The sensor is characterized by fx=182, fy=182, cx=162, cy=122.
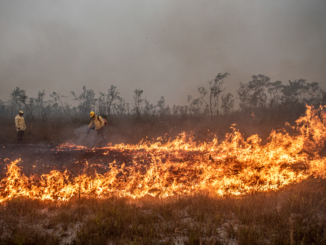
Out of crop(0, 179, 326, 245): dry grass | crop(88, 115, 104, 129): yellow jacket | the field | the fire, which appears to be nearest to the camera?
crop(0, 179, 326, 245): dry grass

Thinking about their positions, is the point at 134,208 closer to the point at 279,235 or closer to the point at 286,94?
the point at 279,235

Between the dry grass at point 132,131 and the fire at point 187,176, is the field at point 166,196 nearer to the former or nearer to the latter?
the fire at point 187,176

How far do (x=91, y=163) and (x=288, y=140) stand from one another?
709 cm

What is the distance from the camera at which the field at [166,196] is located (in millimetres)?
3146

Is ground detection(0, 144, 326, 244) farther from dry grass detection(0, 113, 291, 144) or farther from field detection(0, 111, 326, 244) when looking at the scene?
dry grass detection(0, 113, 291, 144)

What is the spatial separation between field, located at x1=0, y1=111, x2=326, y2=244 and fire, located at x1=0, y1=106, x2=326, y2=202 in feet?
0.09

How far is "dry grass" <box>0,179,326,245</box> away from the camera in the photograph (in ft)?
9.97

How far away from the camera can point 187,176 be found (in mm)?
5738

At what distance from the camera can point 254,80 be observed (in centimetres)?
3098

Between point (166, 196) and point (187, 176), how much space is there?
3.88 feet

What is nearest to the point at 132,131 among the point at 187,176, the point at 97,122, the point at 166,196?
the point at 97,122

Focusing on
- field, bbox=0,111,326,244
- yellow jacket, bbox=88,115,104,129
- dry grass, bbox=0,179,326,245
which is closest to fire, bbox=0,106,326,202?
field, bbox=0,111,326,244

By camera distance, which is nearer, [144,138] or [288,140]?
[288,140]

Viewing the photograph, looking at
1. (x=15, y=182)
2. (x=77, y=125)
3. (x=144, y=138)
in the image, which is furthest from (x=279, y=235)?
(x=77, y=125)
